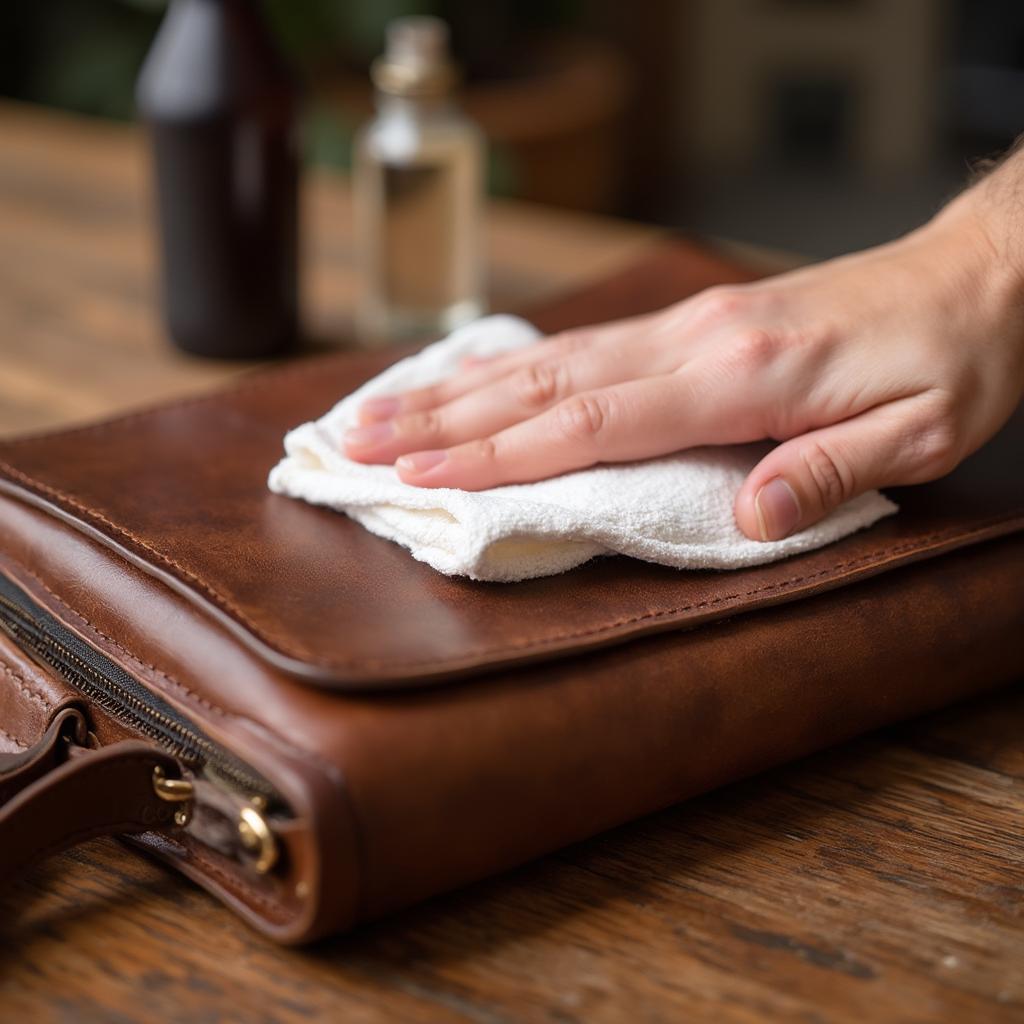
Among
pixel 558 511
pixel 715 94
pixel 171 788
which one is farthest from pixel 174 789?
pixel 715 94

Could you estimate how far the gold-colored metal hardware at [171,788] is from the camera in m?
0.58

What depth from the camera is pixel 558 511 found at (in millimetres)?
663

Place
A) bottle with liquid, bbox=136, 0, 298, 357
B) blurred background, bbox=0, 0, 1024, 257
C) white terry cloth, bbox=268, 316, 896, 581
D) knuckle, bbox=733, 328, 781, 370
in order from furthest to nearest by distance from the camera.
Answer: blurred background, bbox=0, 0, 1024, 257
bottle with liquid, bbox=136, 0, 298, 357
knuckle, bbox=733, 328, 781, 370
white terry cloth, bbox=268, 316, 896, 581

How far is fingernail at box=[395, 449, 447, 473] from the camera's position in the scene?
0.73m

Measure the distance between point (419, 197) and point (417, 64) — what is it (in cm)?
12

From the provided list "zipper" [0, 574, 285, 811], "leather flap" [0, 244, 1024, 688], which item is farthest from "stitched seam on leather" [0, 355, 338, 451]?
"zipper" [0, 574, 285, 811]

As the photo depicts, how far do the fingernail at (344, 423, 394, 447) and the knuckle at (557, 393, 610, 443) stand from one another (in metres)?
0.10

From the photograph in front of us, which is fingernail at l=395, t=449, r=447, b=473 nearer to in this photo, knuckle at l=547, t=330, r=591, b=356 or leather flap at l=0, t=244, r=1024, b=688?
leather flap at l=0, t=244, r=1024, b=688

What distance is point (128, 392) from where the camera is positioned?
116 centimetres

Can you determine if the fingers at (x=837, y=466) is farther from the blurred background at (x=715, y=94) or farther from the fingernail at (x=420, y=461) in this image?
the blurred background at (x=715, y=94)

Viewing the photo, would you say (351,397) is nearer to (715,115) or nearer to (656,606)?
(656,606)

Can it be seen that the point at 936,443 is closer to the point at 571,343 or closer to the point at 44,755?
the point at 571,343

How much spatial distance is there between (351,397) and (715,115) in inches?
163

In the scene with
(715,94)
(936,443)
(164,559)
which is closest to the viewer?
(164,559)
